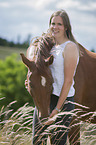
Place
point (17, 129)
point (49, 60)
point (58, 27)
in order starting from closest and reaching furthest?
1. point (49, 60)
2. point (58, 27)
3. point (17, 129)

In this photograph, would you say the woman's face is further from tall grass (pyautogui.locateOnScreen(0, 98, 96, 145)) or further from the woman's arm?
tall grass (pyautogui.locateOnScreen(0, 98, 96, 145))

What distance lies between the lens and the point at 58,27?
2.17 m

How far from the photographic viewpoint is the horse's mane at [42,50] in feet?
6.54

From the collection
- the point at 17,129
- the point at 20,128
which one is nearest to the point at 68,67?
the point at 20,128

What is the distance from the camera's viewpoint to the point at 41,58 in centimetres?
200

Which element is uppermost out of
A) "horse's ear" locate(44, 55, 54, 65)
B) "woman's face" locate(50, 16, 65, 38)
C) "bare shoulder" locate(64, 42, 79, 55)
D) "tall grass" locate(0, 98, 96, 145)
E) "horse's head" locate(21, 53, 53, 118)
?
"woman's face" locate(50, 16, 65, 38)

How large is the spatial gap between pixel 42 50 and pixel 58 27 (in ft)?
1.07

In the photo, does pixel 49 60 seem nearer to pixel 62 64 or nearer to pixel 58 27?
pixel 62 64

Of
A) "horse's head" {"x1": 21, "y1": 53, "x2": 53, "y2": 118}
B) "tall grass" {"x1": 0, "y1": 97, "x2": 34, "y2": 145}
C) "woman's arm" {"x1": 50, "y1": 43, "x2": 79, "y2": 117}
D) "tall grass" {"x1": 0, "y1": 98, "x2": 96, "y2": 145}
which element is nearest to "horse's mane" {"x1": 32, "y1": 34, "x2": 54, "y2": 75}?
"horse's head" {"x1": 21, "y1": 53, "x2": 53, "y2": 118}

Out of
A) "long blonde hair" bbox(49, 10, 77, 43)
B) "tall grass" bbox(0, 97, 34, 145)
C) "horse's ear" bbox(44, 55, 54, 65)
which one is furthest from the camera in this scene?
"tall grass" bbox(0, 97, 34, 145)

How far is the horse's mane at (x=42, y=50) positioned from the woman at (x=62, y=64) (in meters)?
0.06

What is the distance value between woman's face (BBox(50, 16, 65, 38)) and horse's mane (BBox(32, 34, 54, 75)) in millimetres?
77

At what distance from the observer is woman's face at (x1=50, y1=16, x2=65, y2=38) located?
2176 millimetres

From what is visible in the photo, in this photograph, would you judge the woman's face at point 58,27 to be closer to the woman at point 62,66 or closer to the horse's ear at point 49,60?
the woman at point 62,66
